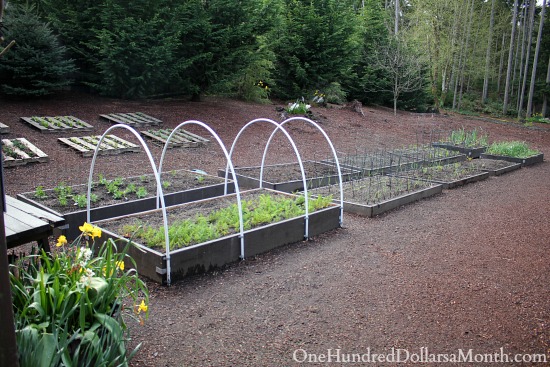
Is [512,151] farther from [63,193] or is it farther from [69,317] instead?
[69,317]

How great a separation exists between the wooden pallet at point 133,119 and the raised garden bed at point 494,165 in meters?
7.41

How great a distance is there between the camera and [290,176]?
25.9ft

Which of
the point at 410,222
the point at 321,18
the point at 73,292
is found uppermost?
the point at 321,18

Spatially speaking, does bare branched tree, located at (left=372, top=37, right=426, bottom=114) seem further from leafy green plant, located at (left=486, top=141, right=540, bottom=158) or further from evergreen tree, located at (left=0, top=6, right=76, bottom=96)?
evergreen tree, located at (left=0, top=6, right=76, bottom=96)

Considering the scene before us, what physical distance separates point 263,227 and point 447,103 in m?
24.1

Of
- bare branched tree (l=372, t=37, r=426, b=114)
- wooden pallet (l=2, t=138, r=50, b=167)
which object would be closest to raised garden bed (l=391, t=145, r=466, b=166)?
wooden pallet (l=2, t=138, r=50, b=167)

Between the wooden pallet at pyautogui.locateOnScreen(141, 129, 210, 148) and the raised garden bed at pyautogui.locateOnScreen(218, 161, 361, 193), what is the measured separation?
2.16 m

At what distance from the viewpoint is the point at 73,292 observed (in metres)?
2.44

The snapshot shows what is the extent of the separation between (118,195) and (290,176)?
3.12m

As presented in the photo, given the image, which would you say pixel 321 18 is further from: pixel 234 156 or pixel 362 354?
pixel 362 354

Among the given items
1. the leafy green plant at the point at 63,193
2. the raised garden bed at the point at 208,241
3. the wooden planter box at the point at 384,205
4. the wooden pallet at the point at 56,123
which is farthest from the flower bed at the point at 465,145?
the leafy green plant at the point at 63,193

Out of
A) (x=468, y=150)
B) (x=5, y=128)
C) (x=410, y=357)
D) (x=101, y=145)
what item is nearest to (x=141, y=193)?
(x=101, y=145)

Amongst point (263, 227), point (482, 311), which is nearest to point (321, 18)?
point (263, 227)

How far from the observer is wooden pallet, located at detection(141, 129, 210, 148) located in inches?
376
